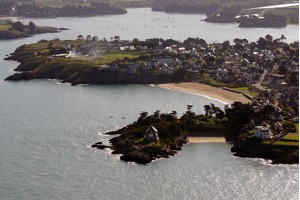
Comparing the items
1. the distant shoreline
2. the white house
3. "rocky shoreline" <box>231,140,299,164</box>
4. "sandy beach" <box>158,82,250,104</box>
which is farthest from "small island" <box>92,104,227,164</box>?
"sandy beach" <box>158,82,250,104</box>

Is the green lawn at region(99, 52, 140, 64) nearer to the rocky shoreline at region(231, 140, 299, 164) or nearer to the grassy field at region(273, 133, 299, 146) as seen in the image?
the rocky shoreline at region(231, 140, 299, 164)

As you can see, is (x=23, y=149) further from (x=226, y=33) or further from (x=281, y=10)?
(x=281, y=10)

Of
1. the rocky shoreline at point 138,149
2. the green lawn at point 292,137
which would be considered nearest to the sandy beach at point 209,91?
the green lawn at point 292,137

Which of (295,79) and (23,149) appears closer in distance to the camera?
(23,149)

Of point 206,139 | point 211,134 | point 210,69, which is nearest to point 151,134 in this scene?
point 206,139

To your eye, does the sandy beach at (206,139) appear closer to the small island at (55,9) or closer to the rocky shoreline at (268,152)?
the rocky shoreline at (268,152)

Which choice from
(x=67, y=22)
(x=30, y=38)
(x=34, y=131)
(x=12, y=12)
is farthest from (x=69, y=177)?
(x=12, y=12)
